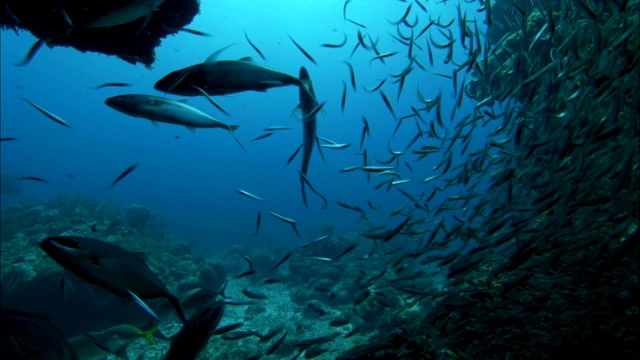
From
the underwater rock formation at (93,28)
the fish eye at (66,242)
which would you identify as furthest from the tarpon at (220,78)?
the underwater rock formation at (93,28)

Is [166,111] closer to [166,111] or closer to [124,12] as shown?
[166,111]

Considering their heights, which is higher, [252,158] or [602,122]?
[252,158]

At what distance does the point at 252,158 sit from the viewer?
132625 mm

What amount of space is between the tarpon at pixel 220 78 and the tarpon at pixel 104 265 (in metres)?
1.09

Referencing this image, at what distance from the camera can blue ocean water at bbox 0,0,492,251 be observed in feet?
164

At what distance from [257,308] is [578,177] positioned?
42.0ft

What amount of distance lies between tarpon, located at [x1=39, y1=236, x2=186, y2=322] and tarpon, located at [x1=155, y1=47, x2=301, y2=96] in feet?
3.57

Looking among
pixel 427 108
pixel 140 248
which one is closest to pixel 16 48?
pixel 140 248

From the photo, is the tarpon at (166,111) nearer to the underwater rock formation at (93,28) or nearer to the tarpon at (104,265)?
the tarpon at (104,265)

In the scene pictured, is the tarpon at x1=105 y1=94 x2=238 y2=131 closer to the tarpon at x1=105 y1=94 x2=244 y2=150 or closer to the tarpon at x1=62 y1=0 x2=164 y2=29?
the tarpon at x1=105 y1=94 x2=244 y2=150

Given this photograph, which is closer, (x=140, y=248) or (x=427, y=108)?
(x=427, y=108)

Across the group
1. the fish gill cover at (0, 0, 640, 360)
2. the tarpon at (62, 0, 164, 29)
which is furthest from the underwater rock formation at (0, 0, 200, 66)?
the tarpon at (62, 0, 164, 29)

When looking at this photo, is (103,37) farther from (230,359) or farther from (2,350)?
(230,359)

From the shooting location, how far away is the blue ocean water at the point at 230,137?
49906 millimetres
